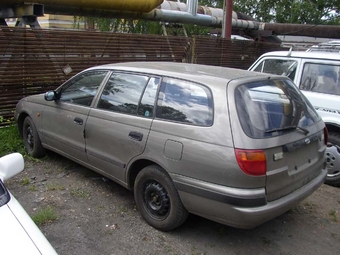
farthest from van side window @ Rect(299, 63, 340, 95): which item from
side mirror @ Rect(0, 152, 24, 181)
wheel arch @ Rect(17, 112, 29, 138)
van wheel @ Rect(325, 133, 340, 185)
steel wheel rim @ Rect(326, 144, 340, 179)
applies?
wheel arch @ Rect(17, 112, 29, 138)

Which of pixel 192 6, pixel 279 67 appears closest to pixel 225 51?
pixel 192 6

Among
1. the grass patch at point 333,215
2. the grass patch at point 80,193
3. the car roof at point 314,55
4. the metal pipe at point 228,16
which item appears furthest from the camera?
the metal pipe at point 228,16

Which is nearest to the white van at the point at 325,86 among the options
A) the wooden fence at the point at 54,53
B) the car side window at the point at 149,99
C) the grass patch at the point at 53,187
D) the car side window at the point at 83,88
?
the car side window at the point at 149,99

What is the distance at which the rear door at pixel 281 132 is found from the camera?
310cm

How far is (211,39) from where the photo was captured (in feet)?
35.7

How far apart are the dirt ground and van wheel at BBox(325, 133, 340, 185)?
49cm

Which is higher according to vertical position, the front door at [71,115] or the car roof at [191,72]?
the car roof at [191,72]

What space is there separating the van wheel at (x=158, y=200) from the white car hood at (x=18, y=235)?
1570mm

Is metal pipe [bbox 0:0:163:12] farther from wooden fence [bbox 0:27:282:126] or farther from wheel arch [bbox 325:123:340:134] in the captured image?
wheel arch [bbox 325:123:340:134]

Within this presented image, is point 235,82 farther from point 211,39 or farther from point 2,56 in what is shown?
point 211,39

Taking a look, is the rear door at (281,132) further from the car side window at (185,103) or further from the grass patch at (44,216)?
the grass patch at (44,216)

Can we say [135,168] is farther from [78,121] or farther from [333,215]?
[333,215]

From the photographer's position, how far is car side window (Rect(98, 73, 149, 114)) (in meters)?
3.94

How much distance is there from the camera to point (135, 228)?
375 centimetres
